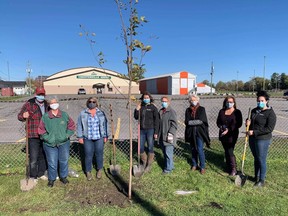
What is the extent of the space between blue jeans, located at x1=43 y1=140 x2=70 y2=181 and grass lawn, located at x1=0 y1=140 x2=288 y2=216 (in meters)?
0.24

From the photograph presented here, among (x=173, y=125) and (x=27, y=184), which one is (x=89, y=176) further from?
(x=173, y=125)

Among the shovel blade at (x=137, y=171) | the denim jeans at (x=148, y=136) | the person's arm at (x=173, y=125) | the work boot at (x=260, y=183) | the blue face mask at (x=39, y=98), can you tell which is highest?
the blue face mask at (x=39, y=98)

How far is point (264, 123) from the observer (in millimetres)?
4887

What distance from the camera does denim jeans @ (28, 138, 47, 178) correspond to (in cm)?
522

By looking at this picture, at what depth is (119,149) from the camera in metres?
7.54

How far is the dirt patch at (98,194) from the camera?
4.46 m

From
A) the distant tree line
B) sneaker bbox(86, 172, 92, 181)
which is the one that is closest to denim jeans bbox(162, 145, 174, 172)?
sneaker bbox(86, 172, 92, 181)

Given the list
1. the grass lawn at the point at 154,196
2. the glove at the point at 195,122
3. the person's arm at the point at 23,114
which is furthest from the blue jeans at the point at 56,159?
the glove at the point at 195,122

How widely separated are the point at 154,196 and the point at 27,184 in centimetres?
243

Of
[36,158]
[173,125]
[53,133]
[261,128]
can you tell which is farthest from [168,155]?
[36,158]

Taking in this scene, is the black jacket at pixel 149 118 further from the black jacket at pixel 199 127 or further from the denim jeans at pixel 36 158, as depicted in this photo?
the denim jeans at pixel 36 158

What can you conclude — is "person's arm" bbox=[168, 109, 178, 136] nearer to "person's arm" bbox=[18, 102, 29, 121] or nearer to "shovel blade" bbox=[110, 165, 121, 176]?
"shovel blade" bbox=[110, 165, 121, 176]

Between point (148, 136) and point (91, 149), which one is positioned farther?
point (148, 136)

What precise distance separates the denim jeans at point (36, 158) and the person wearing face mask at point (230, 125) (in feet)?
12.5
